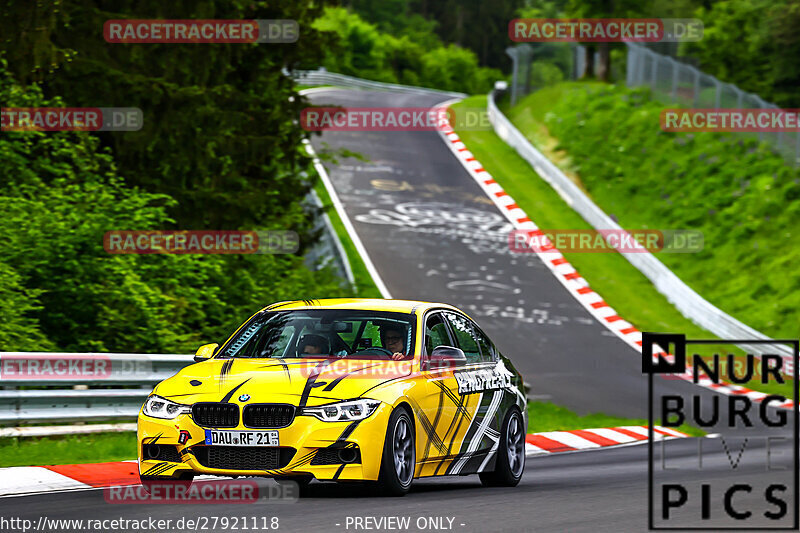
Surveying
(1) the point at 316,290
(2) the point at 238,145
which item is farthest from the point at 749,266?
(2) the point at 238,145

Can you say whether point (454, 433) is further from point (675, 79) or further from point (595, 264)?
point (675, 79)

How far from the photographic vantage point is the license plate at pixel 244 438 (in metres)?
8.80

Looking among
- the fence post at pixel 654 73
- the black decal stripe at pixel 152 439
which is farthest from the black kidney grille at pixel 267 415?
the fence post at pixel 654 73

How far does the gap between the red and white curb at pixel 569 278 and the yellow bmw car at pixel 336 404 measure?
964 cm

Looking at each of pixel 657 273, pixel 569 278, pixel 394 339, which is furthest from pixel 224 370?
pixel 657 273

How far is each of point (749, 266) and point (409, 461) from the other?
1014 inches

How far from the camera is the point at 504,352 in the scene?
2512 centimetres

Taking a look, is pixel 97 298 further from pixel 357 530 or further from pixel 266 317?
pixel 357 530

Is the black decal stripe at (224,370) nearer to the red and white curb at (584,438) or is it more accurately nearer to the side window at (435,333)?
the side window at (435,333)

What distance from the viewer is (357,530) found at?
7.61m

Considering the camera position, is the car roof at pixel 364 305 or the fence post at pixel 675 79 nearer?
the car roof at pixel 364 305

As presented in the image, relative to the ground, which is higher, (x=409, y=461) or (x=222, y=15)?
(x=222, y=15)

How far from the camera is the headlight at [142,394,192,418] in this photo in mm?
9031

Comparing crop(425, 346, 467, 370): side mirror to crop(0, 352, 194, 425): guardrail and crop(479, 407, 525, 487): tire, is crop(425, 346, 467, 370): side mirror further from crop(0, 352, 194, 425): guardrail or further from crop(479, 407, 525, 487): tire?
crop(0, 352, 194, 425): guardrail
